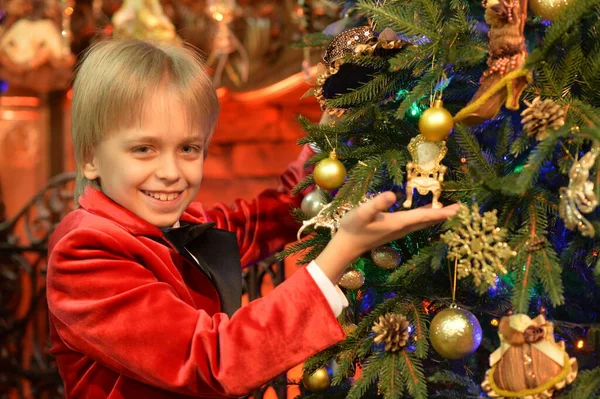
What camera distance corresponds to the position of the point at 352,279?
107cm

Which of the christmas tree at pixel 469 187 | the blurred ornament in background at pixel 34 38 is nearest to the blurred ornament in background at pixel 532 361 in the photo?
the christmas tree at pixel 469 187

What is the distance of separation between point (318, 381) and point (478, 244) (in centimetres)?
40

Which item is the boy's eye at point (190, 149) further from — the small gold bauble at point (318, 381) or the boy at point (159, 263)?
the small gold bauble at point (318, 381)

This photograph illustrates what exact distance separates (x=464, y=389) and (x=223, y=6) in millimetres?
1872

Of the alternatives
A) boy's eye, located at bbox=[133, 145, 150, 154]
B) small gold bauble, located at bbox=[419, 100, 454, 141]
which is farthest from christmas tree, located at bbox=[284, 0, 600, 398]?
boy's eye, located at bbox=[133, 145, 150, 154]

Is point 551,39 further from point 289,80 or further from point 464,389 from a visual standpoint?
point 289,80

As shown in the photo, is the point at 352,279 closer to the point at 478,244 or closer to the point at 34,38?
the point at 478,244

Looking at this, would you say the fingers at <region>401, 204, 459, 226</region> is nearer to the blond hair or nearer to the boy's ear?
the blond hair

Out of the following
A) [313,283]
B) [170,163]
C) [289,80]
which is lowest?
[313,283]

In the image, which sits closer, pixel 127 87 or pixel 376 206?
pixel 376 206

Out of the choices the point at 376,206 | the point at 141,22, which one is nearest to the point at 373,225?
the point at 376,206

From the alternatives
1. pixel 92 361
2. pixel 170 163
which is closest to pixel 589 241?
pixel 170 163

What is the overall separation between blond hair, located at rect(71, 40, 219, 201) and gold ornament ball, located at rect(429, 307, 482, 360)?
458mm

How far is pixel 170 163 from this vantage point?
1.11 m
